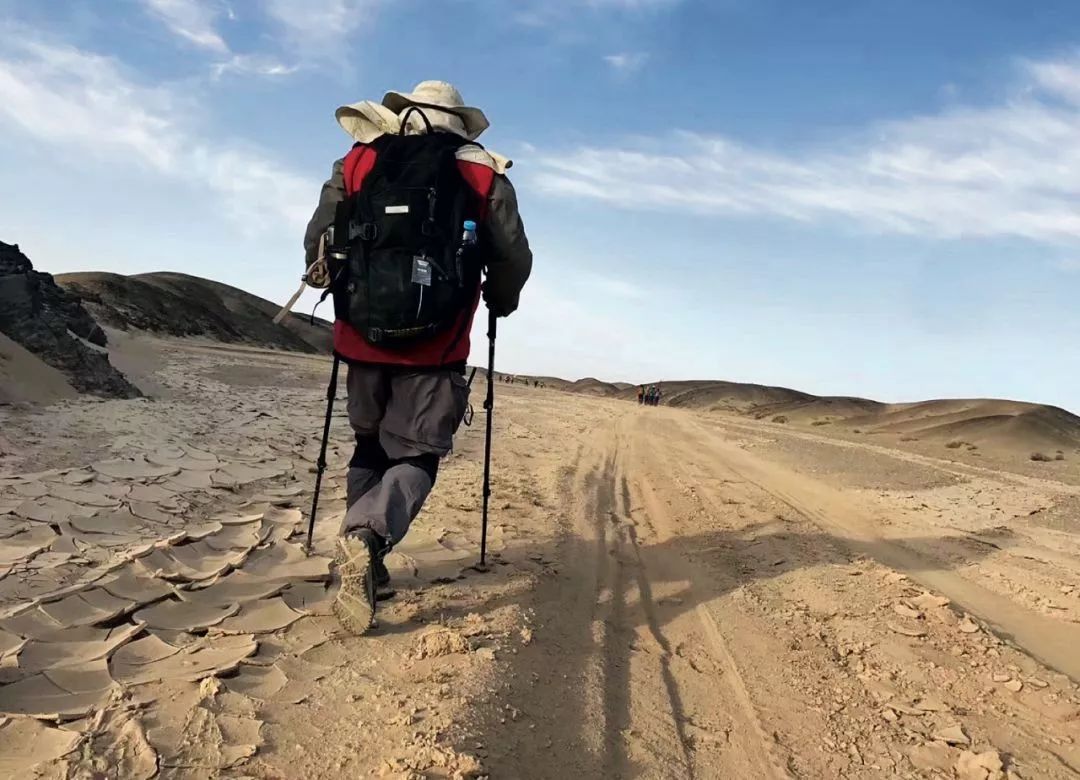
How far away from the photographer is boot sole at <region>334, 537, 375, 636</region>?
2.88 metres

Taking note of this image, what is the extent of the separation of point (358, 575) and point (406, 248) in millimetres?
1332

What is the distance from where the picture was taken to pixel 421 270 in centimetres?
303

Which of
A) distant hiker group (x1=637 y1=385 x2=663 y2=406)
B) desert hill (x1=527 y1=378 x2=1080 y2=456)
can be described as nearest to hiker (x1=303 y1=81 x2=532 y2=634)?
desert hill (x1=527 y1=378 x2=1080 y2=456)

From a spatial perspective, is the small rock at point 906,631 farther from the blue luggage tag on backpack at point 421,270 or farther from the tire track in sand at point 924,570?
the blue luggage tag on backpack at point 421,270

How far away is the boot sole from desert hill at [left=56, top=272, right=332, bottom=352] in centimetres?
2433

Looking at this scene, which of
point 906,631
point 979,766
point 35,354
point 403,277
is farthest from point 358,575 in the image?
point 35,354

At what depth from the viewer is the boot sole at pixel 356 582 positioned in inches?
113

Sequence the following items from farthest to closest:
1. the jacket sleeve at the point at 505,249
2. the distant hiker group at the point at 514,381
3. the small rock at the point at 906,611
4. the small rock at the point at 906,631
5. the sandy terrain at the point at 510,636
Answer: the distant hiker group at the point at 514,381 < the small rock at the point at 906,611 < the small rock at the point at 906,631 < the jacket sleeve at the point at 505,249 < the sandy terrain at the point at 510,636

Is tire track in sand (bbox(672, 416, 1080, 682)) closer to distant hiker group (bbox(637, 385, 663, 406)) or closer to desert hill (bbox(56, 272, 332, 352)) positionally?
desert hill (bbox(56, 272, 332, 352))

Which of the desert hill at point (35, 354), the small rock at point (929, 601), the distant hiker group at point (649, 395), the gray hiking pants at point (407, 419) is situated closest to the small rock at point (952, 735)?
the small rock at point (929, 601)

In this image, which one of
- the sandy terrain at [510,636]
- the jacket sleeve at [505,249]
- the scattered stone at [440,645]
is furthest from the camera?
the jacket sleeve at [505,249]

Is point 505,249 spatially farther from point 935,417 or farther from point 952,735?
point 935,417

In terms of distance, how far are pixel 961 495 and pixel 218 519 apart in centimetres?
874

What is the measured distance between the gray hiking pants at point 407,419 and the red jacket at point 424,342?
59 mm
